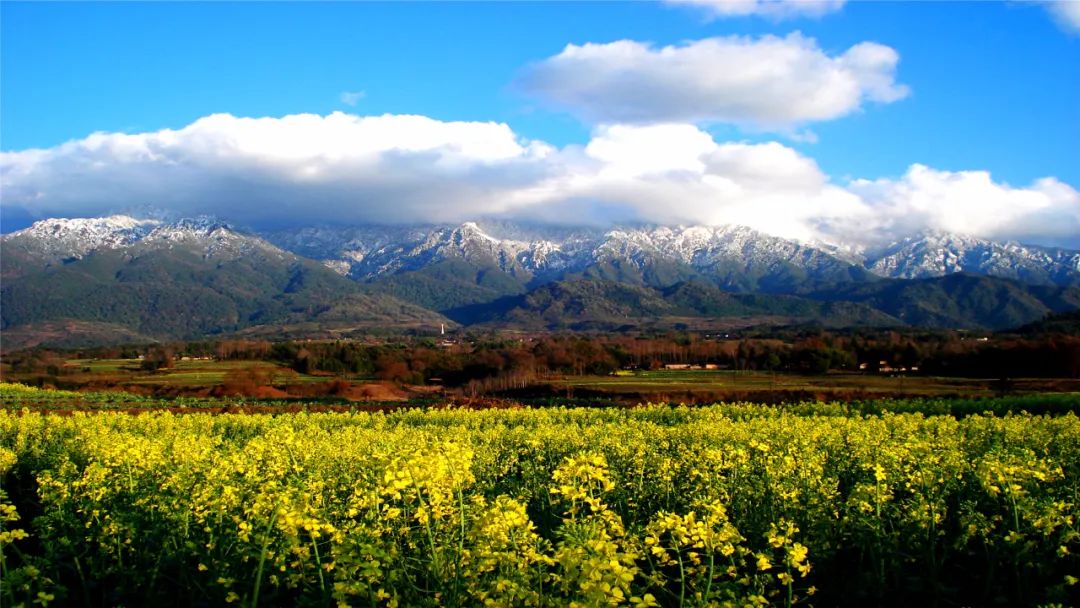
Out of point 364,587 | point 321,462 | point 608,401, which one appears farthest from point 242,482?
point 608,401

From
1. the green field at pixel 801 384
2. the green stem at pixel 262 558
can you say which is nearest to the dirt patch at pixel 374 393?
the green field at pixel 801 384

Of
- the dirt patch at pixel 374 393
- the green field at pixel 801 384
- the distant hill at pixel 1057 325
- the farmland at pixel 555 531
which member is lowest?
the dirt patch at pixel 374 393

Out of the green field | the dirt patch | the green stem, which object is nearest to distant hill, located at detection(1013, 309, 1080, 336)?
the green field

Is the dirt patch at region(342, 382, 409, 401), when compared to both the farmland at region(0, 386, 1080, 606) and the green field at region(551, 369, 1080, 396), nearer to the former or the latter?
the green field at region(551, 369, 1080, 396)

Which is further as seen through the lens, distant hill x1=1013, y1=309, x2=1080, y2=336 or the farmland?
distant hill x1=1013, y1=309, x2=1080, y2=336

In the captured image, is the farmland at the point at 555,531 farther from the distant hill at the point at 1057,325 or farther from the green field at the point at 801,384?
the distant hill at the point at 1057,325

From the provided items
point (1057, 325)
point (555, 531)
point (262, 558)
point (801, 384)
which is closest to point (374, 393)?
point (801, 384)

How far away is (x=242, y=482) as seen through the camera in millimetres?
10719

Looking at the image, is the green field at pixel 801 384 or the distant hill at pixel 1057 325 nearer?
the green field at pixel 801 384

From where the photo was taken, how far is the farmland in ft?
22.4

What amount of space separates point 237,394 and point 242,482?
2940 inches

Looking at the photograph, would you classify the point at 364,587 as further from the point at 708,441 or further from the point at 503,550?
the point at 708,441

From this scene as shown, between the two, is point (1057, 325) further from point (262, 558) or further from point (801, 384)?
point (262, 558)

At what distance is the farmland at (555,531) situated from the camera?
6.83 m
